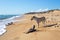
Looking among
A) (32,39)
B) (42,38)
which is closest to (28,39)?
(32,39)

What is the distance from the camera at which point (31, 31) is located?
14672 mm

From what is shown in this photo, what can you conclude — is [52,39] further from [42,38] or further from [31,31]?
[31,31]

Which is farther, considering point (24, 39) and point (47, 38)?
point (24, 39)

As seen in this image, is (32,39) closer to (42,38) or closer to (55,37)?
(42,38)

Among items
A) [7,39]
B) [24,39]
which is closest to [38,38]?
[24,39]

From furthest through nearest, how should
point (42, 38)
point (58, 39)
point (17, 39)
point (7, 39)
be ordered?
point (7, 39)
point (17, 39)
point (42, 38)
point (58, 39)

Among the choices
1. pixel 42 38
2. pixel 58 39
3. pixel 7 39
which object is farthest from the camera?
pixel 7 39

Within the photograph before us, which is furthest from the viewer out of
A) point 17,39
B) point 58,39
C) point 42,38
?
point 17,39

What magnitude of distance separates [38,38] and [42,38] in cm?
32

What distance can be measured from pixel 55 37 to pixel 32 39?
1750mm

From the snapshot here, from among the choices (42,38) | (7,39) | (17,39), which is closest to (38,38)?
(42,38)

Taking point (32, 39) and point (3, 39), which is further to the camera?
point (3, 39)

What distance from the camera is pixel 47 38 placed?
11383 mm

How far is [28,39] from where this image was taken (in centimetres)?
1201
